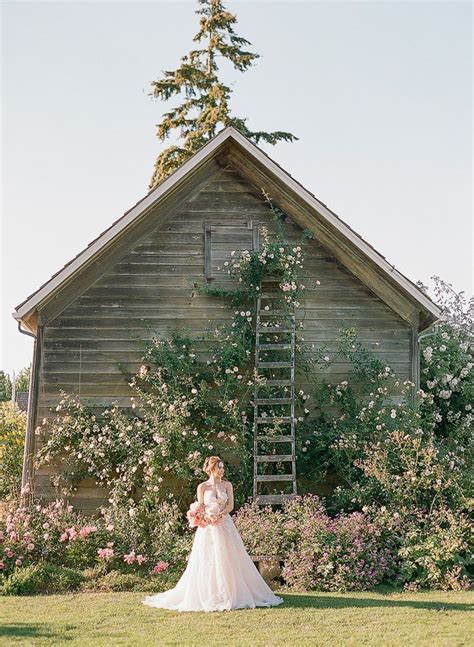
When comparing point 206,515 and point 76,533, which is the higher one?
point 206,515

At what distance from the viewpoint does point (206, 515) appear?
9.84 metres

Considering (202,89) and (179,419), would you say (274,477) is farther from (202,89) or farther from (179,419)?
(202,89)

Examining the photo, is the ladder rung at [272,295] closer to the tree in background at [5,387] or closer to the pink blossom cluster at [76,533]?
the pink blossom cluster at [76,533]

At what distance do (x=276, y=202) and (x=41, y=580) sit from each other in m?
7.33

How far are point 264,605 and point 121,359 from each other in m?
5.71

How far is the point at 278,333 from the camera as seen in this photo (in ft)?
46.7

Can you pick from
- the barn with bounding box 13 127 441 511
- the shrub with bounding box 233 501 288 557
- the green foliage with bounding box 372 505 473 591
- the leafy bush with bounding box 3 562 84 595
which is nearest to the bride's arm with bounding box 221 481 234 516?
the shrub with bounding box 233 501 288 557

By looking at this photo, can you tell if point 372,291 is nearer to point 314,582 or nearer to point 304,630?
point 314,582

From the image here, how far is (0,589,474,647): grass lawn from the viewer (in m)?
8.02

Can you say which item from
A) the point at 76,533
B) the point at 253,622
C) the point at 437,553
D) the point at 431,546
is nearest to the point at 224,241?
the point at 76,533

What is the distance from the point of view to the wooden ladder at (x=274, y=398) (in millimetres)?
12663

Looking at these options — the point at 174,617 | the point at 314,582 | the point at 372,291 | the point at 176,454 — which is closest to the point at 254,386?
the point at 176,454

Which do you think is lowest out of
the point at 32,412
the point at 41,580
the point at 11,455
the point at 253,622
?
the point at 253,622

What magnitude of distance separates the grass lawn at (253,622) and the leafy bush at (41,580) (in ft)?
1.10
